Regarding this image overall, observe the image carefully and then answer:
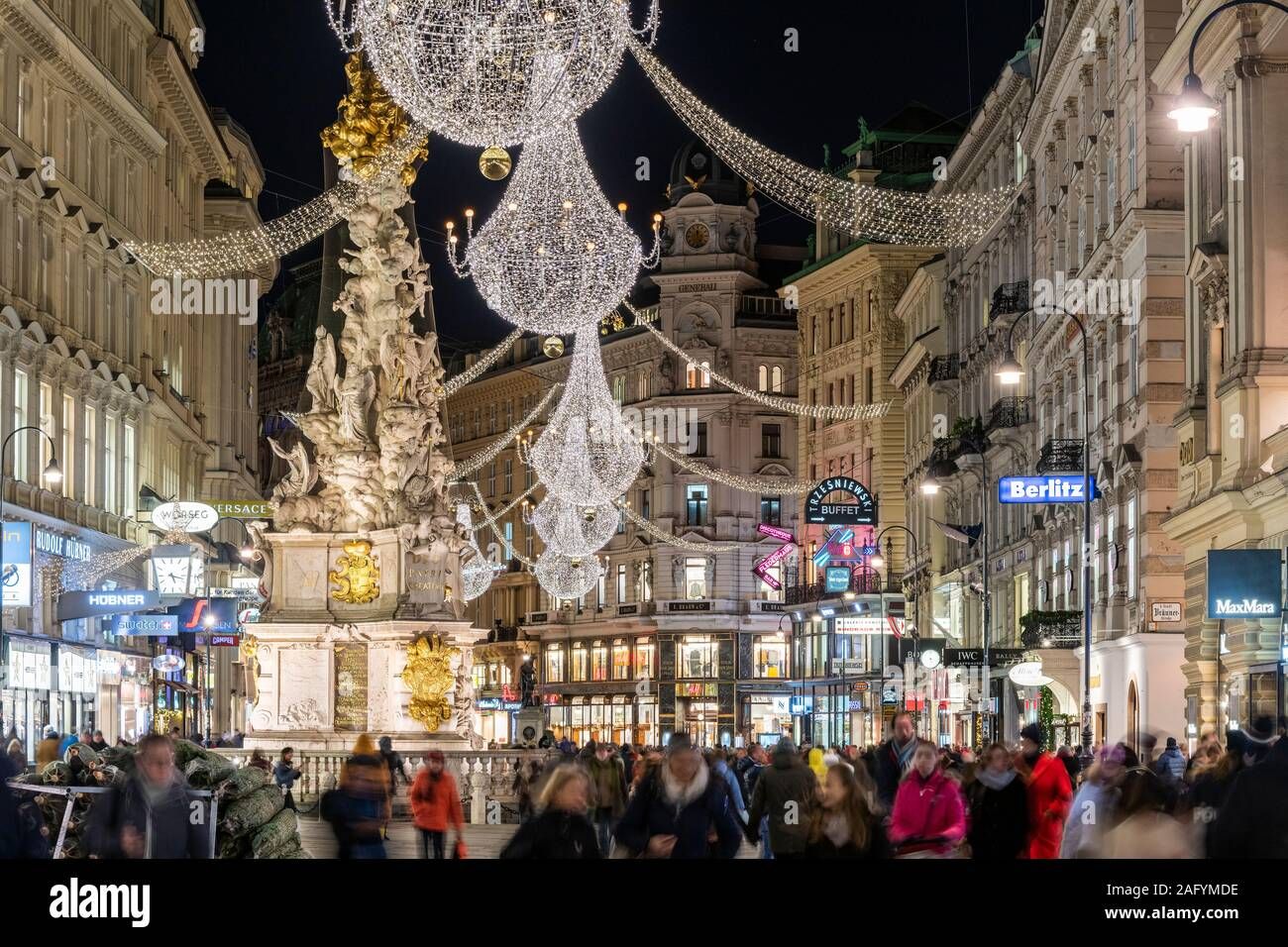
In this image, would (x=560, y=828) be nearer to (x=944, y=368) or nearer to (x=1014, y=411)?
(x=1014, y=411)

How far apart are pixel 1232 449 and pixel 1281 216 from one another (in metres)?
4.00

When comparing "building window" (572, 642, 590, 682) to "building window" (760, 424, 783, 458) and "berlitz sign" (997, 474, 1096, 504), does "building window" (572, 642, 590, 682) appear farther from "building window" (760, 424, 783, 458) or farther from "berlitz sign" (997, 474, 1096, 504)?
"berlitz sign" (997, 474, 1096, 504)

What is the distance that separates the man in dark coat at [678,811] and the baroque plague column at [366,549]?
86.8 feet

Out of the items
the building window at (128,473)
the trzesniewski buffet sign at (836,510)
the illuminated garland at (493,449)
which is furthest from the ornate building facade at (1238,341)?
the building window at (128,473)

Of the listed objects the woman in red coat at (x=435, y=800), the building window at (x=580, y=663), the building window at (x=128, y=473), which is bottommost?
the woman in red coat at (x=435, y=800)

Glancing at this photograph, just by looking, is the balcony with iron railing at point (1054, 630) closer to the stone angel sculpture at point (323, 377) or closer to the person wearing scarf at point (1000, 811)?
the stone angel sculpture at point (323, 377)

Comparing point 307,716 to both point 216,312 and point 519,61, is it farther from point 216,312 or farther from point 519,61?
point 216,312

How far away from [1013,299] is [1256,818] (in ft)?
179

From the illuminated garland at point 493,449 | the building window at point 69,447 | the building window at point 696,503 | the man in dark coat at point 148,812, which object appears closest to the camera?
the man in dark coat at point 148,812

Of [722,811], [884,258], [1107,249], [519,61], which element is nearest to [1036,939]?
[722,811]

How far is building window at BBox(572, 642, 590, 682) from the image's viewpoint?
129750mm

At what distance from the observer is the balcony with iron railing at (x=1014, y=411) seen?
67.5m

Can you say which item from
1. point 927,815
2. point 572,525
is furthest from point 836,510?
point 927,815

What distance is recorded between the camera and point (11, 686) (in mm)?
52344
